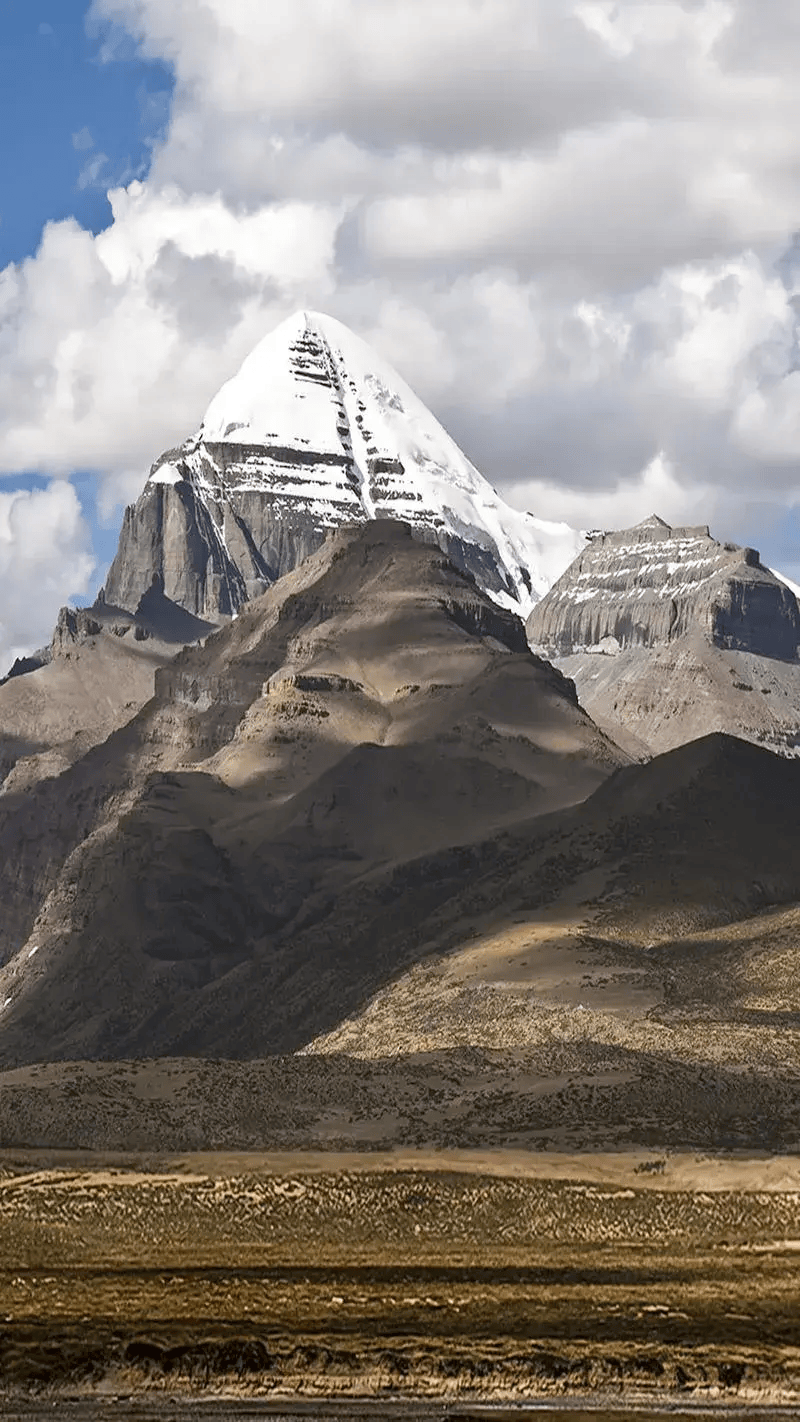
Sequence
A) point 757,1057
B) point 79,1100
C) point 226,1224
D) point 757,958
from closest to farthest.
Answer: point 226,1224, point 79,1100, point 757,1057, point 757,958

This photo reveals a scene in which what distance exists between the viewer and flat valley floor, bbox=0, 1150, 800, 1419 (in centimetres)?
5312

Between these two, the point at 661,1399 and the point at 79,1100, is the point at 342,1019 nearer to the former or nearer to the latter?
the point at 79,1100

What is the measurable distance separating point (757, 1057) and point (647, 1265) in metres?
50.8

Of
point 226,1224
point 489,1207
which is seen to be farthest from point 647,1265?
point 226,1224

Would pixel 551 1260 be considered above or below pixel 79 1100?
below

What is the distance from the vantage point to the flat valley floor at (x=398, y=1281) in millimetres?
53125

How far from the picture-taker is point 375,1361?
54.2m

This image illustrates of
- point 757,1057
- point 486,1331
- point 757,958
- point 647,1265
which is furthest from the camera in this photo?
point 757,958

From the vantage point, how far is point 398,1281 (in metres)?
63.6

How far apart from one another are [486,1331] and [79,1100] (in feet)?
143

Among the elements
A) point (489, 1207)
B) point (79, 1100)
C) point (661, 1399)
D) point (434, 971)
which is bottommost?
point (661, 1399)

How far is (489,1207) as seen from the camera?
73625 millimetres

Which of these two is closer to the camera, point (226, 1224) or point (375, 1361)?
point (375, 1361)

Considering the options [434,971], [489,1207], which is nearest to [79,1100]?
[489,1207]
